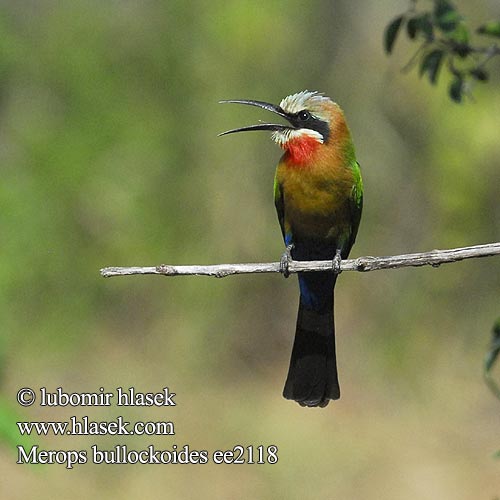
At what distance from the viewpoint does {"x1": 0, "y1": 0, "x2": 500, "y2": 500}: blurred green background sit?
6.18 m

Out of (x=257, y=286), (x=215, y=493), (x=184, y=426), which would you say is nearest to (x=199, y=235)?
(x=257, y=286)

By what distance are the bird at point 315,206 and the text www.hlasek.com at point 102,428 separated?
7.26ft

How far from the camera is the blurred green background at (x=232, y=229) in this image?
6176mm

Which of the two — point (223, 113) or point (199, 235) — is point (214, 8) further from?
point (199, 235)

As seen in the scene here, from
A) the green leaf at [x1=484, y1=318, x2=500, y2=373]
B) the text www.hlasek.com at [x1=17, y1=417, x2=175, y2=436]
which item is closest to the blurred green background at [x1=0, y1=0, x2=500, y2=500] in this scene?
the text www.hlasek.com at [x1=17, y1=417, x2=175, y2=436]

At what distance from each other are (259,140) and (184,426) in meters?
2.00

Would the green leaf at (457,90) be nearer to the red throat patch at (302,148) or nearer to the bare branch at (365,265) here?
the bare branch at (365,265)

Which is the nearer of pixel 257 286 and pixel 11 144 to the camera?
pixel 11 144

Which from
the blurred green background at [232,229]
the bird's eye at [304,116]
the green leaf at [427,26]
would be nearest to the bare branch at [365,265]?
the green leaf at [427,26]

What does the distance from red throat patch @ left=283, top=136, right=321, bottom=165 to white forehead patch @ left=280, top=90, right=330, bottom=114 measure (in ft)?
0.34

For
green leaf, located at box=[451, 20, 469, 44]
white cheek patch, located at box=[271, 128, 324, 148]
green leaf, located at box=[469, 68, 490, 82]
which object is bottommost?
white cheek patch, located at box=[271, 128, 324, 148]

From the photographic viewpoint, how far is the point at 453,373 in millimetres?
6535

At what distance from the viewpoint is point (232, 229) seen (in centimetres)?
656

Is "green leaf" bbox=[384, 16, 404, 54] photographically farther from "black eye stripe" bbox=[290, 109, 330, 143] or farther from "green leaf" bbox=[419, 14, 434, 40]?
"black eye stripe" bbox=[290, 109, 330, 143]
